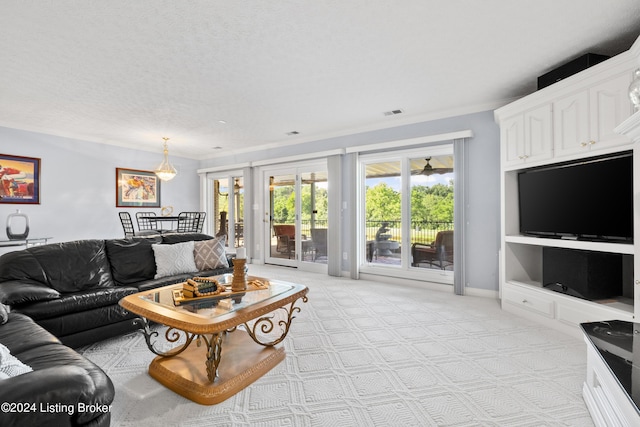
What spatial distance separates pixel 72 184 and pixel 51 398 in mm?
5902

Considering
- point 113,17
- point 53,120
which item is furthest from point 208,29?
point 53,120

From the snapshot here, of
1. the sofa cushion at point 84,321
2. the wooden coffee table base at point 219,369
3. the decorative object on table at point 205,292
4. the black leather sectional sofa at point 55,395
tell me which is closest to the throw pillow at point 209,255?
the sofa cushion at point 84,321

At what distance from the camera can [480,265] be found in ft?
13.2

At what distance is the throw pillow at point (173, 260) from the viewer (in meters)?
3.24

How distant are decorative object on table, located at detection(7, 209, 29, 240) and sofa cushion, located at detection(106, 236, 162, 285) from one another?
2853 millimetres

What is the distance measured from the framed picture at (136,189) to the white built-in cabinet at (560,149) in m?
6.71

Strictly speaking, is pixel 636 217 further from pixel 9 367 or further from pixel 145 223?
pixel 145 223

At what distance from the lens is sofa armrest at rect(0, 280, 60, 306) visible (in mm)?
2105

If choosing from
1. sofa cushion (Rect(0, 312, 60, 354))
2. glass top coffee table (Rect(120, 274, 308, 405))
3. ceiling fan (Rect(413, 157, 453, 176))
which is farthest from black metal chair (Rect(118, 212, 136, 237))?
ceiling fan (Rect(413, 157, 453, 176))

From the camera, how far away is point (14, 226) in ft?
15.8

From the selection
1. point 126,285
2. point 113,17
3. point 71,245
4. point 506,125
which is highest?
point 113,17

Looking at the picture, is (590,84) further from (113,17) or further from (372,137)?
(113,17)

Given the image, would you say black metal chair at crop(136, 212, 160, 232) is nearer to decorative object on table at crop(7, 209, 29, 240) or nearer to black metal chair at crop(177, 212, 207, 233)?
black metal chair at crop(177, 212, 207, 233)

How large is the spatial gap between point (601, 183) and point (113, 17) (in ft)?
13.7
